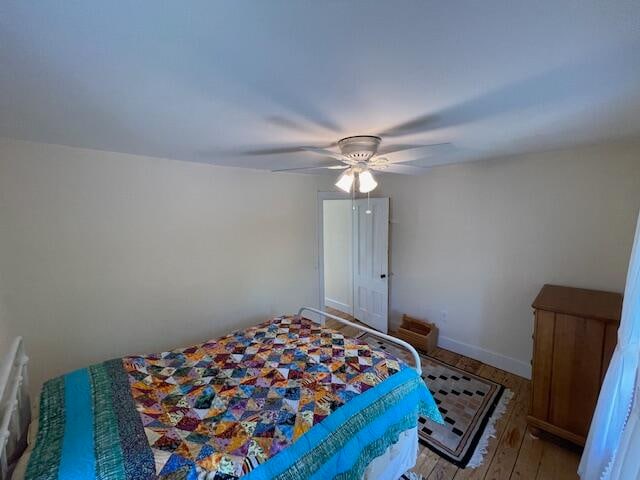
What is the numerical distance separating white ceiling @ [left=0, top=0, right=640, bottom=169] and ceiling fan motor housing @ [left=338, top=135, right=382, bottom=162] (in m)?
0.06

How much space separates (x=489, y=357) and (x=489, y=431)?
1044 mm

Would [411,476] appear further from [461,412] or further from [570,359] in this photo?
[570,359]

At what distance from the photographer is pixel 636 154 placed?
2.12 meters

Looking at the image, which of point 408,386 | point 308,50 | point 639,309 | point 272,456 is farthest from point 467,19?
point 408,386

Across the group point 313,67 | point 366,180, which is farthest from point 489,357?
point 313,67

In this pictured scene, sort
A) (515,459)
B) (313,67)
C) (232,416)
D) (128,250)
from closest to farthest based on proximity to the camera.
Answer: (313,67)
(232,416)
(515,459)
(128,250)

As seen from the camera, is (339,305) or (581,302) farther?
(339,305)

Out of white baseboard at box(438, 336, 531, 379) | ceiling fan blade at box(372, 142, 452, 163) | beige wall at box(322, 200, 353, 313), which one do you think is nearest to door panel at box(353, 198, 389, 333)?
beige wall at box(322, 200, 353, 313)

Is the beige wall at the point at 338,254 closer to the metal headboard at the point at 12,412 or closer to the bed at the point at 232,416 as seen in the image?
the bed at the point at 232,416

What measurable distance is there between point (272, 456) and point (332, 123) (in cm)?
164

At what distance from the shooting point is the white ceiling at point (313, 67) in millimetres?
689

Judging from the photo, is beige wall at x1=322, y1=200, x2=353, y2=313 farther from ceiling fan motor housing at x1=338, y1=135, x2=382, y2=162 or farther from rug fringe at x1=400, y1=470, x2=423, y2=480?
rug fringe at x1=400, y1=470, x2=423, y2=480

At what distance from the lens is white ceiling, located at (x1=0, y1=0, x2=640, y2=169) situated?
2.26 ft

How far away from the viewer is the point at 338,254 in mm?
4727
